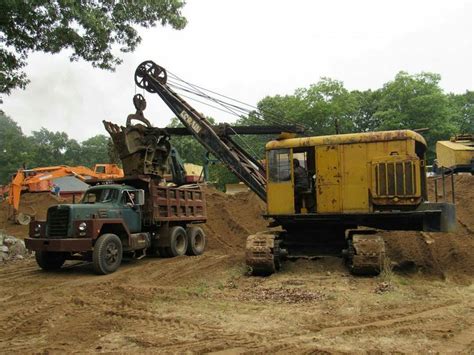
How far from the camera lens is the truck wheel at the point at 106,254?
11125 millimetres

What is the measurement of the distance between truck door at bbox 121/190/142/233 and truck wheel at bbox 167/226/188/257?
1.31m

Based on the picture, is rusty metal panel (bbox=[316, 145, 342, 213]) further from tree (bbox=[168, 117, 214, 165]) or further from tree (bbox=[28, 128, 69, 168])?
tree (bbox=[28, 128, 69, 168])

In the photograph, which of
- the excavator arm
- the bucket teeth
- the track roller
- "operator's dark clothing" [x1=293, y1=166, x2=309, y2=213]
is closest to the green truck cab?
the excavator arm

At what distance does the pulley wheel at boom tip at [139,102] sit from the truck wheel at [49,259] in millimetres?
5473

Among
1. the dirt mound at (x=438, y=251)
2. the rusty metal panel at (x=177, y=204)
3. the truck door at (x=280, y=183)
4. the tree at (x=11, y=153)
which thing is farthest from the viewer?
the tree at (x=11, y=153)

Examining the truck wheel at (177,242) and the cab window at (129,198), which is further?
the truck wheel at (177,242)

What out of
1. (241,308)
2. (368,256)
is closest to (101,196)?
(241,308)

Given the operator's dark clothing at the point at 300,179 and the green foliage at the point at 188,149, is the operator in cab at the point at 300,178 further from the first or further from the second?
the green foliage at the point at 188,149

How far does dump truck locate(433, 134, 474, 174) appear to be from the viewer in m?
13.2

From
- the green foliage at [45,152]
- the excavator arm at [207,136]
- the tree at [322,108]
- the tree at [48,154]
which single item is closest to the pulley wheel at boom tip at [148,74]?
the excavator arm at [207,136]

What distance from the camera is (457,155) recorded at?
13.3 meters

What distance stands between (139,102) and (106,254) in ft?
19.3

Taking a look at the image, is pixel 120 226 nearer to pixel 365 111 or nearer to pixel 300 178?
pixel 300 178

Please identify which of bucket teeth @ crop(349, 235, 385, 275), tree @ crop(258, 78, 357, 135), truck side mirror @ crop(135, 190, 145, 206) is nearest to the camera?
bucket teeth @ crop(349, 235, 385, 275)
